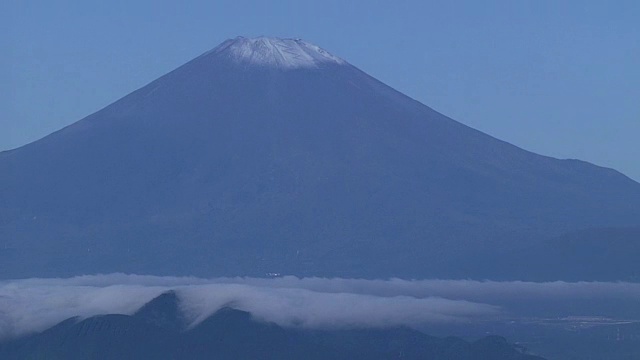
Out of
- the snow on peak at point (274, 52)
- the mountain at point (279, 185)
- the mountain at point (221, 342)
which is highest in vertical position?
the snow on peak at point (274, 52)

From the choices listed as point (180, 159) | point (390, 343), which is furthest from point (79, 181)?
point (390, 343)

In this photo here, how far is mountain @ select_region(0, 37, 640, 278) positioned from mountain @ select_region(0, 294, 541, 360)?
872 centimetres

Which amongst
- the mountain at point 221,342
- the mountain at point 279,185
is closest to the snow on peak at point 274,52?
the mountain at point 279,185

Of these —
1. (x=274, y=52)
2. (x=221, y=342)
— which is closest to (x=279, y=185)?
(x=274, y=52)

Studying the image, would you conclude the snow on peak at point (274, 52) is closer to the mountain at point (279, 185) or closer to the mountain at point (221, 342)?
the mountain at point (279, 185)

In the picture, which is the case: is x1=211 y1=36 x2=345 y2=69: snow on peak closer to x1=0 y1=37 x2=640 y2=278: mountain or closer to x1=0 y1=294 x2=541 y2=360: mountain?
x1=0 y1=37 x2=640 y2=278: mountain

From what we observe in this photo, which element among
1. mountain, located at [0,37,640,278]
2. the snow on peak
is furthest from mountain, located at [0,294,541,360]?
the snow on peak

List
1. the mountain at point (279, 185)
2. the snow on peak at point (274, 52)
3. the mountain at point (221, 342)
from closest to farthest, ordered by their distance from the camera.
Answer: the mountain at point (221, 342)
the mountain at point (279, 185)
the snow on peak at point (274, 52)

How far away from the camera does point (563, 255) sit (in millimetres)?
57656

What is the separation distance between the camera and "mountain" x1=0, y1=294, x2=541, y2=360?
45562 mm

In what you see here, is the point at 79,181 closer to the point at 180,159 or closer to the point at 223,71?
the point at 180,159

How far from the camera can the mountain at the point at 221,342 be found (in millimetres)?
45562

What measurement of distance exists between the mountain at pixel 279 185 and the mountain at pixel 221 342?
8715 mm

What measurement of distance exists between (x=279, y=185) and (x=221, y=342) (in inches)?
707
